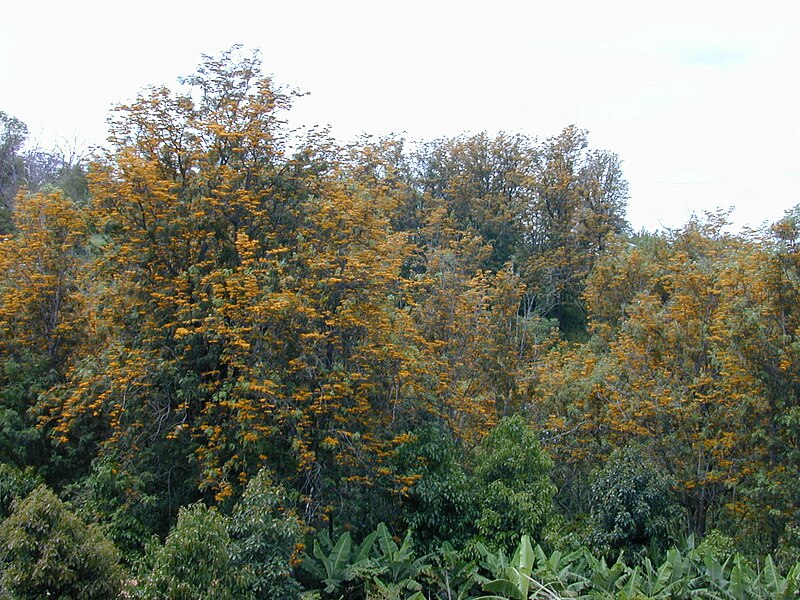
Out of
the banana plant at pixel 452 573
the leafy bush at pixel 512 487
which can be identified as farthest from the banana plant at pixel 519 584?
the leafy bush at pixel 512 487

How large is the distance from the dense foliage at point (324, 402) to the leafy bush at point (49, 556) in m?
0.11

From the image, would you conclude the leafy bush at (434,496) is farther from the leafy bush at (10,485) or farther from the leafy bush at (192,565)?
the leafy bush at (10,485)

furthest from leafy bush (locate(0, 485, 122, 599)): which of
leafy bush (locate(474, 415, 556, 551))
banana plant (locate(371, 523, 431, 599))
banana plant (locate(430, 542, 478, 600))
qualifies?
leafy bush (locate(474, 415, 556, 551))

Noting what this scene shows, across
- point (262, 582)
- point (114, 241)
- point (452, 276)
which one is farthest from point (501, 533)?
point (114, 241)

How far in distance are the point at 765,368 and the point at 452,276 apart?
6.37m

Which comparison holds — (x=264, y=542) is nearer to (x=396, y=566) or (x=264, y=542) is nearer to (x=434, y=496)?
(x=396, y=566)

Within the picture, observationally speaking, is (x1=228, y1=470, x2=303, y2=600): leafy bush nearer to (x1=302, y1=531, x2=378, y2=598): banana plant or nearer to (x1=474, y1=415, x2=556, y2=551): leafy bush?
(x1=302, y1=531, x2=378, y2=598): banana plant

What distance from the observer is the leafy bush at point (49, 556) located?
7770 millimetres

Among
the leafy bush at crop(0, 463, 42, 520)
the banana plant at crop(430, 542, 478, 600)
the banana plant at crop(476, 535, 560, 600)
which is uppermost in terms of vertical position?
the leafy bush at crop(0, 463, 42, 520)

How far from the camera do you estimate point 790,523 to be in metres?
10.5

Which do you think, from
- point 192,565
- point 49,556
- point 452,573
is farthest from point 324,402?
point 49,556

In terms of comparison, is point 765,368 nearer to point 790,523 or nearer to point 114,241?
point 790,523

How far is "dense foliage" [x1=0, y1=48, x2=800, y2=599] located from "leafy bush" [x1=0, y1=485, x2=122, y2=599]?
11cm

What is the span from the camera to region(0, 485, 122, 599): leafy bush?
25.5ft
